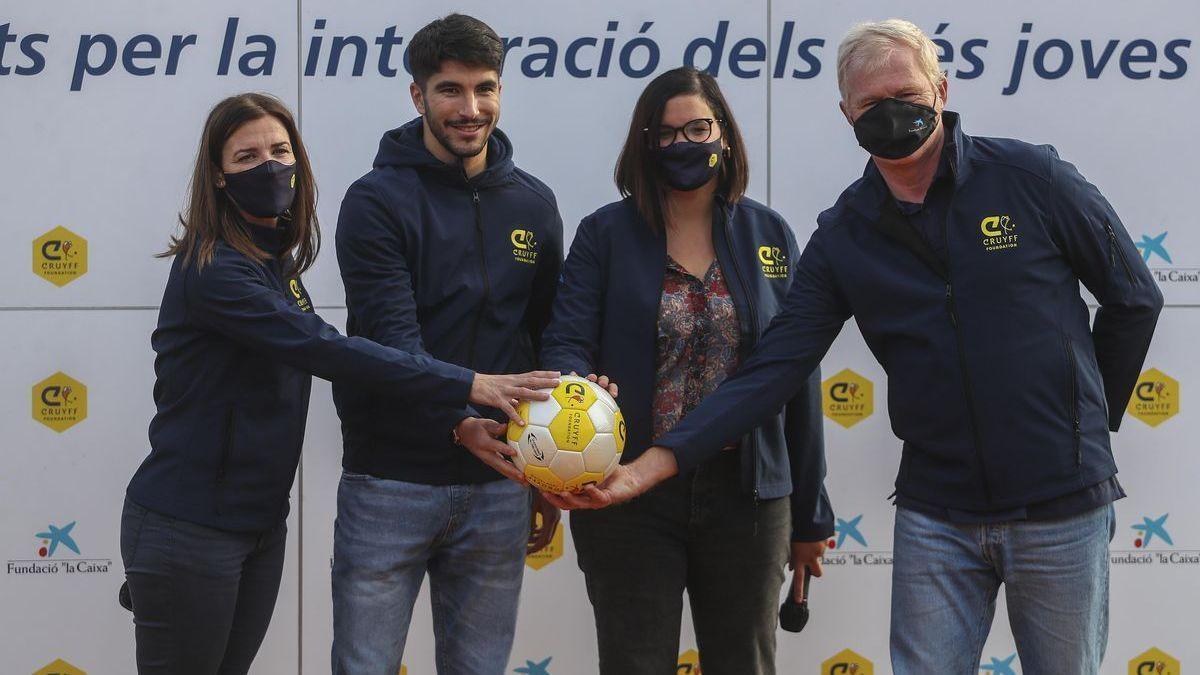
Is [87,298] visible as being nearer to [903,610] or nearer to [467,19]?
[467,19]

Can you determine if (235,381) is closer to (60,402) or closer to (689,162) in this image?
(689,162)

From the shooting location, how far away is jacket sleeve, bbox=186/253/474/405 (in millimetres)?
2561

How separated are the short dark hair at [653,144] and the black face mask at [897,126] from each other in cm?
56

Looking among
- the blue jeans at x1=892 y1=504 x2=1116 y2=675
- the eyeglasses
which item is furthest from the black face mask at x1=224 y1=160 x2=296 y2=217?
the blue jeans at x1=892 y1=504 x2=1116 y2=675

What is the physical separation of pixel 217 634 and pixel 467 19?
1538 millimetres

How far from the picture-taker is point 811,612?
12.6 ft

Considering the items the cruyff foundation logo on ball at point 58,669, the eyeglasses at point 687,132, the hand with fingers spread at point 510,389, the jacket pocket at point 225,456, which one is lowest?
the cruyff foundation logo on ball at point 58,669

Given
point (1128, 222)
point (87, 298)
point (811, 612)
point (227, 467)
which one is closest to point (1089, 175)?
point (1128, 222)

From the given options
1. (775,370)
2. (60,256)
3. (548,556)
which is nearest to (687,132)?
(775,370)

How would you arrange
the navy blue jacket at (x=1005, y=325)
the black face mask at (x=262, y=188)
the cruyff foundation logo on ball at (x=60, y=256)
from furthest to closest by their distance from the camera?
1. the cruyff foundation logo on ball at (x=60, y=256)
2. the black face mask at (x=262, y=188)
3. the navy blue jacket at (x=1005, y=325)

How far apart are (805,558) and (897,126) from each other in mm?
1192

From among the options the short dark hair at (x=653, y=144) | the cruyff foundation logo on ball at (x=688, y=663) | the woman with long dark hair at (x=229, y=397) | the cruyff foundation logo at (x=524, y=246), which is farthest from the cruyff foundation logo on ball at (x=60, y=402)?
the cruyff foundation logo on ball at (x=688, y=663)

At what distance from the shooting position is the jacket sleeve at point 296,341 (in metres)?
2.56

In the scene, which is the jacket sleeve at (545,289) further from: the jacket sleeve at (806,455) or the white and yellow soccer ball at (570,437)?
the jacket sleeve at (806,455)
